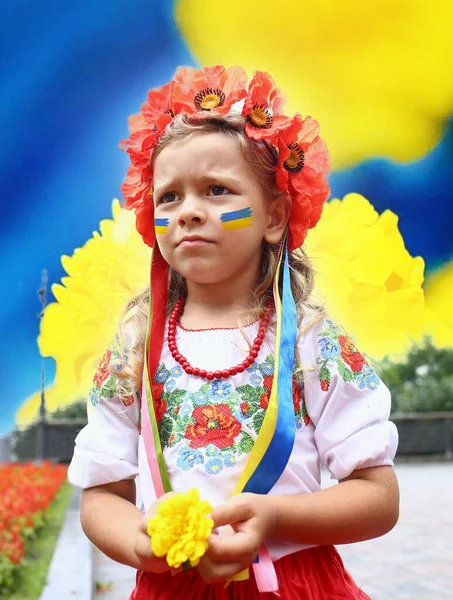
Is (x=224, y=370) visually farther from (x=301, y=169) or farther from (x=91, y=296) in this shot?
(x=91, y=296)

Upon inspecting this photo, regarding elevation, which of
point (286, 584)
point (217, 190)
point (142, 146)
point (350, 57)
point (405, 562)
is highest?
point (350, 57)

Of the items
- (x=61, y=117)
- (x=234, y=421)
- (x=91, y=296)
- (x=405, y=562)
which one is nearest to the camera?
(x=234, y=421)

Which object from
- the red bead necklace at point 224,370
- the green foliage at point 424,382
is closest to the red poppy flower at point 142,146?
the red bead necklace at point 224,370

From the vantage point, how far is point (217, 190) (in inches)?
47.0

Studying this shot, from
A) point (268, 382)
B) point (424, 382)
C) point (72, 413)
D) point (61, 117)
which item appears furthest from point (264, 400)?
point (424, 382)

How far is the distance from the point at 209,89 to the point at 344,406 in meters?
0.55

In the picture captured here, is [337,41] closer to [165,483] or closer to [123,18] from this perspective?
[123,18]

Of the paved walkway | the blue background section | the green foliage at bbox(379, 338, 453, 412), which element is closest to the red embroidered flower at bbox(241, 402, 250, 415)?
the paved walkway

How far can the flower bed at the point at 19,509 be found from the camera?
10.2 ft

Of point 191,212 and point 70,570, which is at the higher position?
point 191,212

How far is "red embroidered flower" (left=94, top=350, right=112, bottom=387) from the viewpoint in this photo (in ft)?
4.11

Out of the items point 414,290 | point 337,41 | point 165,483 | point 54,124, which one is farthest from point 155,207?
point 337,41

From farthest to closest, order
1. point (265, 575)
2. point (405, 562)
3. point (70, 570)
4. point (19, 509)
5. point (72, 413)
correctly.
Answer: point (72, 413), point (405, 562), point (19, 509), point (70, 570), point (265, 575)

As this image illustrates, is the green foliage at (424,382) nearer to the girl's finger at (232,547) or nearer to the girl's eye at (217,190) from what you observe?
the girl's eye at (217,190)
